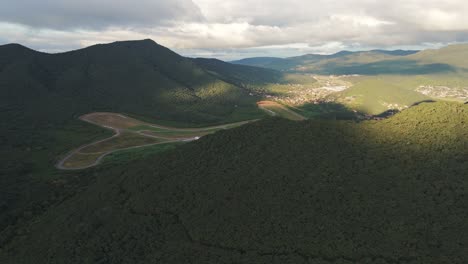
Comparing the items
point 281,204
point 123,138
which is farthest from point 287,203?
point 123,138

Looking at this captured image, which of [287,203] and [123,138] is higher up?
[287,203]

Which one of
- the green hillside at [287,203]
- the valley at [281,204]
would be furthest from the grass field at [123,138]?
the green hillside at [287,203]

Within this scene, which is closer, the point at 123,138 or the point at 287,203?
the point at 287,203

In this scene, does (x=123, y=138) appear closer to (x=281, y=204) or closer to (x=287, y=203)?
(x=281, y=204)

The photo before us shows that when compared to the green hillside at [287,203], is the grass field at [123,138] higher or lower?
lower

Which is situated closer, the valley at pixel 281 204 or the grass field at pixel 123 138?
the valley at pixel 281 204

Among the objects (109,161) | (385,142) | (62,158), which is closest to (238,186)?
(385,142)

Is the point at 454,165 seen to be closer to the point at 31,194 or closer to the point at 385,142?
the point at 385,142

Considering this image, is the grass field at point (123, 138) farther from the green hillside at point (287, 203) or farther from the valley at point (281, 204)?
the green hillside at point (287, 203)
